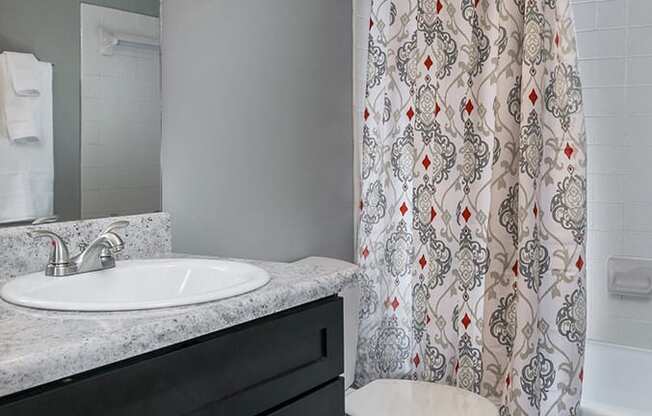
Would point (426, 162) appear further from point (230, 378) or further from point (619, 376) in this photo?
point (230, 378)

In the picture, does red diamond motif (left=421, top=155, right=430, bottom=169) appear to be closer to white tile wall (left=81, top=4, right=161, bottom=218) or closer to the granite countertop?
white tile wall (left=81, top=4, right=161, bottom=218)

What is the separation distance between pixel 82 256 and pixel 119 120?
16.4 inches

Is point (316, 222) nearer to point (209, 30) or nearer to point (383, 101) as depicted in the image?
point (383, 101)

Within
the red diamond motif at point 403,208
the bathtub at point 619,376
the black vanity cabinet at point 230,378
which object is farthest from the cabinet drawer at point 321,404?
the bathtub at point 619,376

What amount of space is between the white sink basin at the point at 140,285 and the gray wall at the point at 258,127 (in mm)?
300

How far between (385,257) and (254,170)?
23.6 inches

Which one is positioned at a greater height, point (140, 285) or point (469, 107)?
point (469, 107)

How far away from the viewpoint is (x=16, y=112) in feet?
4.40

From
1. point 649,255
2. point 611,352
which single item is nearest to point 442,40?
point 649,255

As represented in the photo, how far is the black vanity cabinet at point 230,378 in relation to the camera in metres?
0.86

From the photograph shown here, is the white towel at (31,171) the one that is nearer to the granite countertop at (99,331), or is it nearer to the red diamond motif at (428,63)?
the granite countertop at (99,331)

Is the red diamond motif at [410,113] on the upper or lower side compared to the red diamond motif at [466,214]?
upper

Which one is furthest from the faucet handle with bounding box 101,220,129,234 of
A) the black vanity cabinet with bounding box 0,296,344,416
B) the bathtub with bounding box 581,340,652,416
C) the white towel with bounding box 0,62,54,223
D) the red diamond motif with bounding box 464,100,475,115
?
the bathtub with bounding box 581,340,652,416

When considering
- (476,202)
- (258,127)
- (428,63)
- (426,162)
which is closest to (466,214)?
(476,202)
